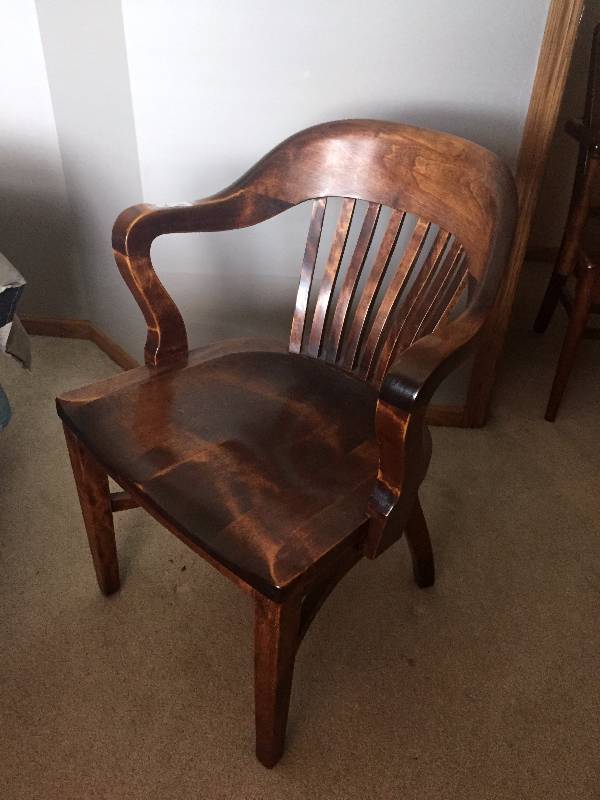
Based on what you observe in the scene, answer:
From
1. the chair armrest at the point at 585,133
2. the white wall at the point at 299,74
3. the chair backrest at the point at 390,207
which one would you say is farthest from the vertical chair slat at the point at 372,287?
the chair armrest at the point at 585,133

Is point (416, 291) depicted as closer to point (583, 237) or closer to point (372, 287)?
point (372, 287)

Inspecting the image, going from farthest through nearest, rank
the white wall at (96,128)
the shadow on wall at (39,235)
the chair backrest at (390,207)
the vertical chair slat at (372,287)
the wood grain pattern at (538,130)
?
1. the shadow on wall at (39,235)
2. the white wall at (96,128)
3. the wood grain pattern at (538,130)
4. the vertical chair slat at (372,287)
5. the chair backrest at (390,207)

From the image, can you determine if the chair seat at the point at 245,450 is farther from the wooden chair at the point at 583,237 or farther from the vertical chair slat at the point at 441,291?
the wooden chair at the point at 583,237

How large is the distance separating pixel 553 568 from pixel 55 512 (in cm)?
107

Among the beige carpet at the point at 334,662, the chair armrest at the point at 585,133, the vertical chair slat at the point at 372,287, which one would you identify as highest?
the chair armrest at the point at 585,133

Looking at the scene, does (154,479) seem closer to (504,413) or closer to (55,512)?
(55,512)

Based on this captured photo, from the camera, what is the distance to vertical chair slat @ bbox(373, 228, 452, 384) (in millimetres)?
1000

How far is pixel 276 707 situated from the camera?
2.95 feet

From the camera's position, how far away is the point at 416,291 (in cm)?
102

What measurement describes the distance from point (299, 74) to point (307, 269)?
18.1 inches

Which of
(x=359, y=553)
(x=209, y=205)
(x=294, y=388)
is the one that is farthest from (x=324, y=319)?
(x=359, y=553)

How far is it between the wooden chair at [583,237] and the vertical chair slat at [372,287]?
2.20 ft

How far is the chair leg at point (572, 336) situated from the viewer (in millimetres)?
1543

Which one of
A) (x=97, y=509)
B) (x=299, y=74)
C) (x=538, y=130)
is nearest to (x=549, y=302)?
(x=538, y=130)
